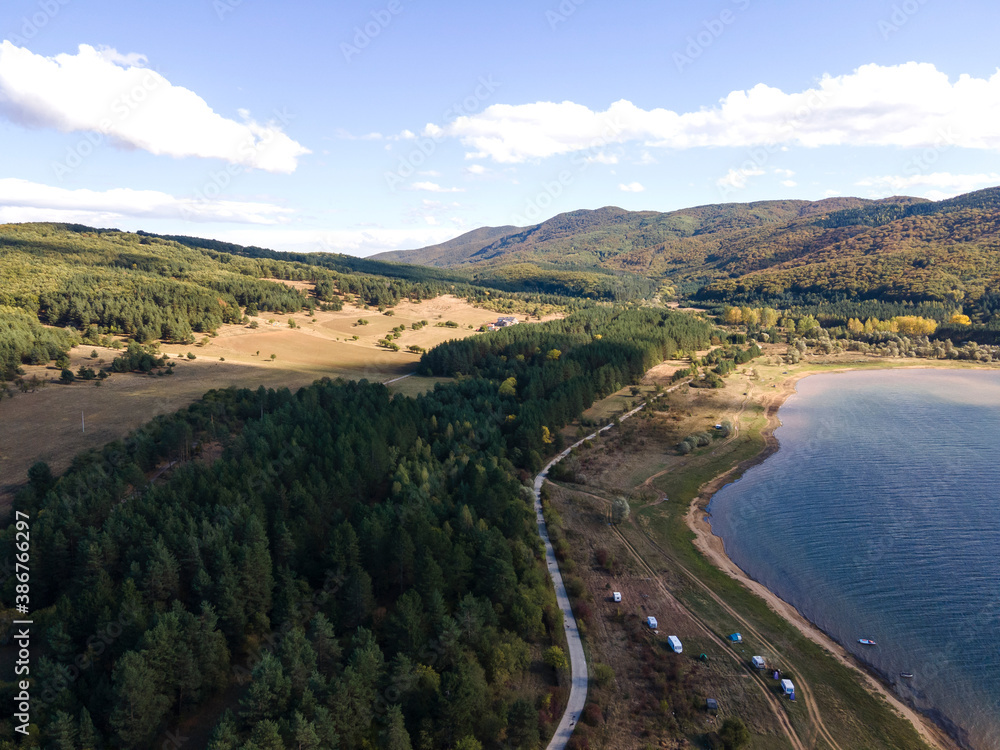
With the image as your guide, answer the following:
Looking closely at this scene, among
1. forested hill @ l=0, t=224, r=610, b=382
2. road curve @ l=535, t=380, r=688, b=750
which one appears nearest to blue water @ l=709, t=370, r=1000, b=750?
road curve @ l=535, t=380, r=688, b=750

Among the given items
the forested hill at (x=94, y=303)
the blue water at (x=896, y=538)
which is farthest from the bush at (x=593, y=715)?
the forested hill at (x=94, y=303)

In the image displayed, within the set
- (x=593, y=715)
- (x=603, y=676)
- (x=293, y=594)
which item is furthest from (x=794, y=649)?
(x=293, y=594)

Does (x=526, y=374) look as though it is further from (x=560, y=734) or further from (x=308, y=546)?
(x=560, y=734)

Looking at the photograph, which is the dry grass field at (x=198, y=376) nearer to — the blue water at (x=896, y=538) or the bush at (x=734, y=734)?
the blue water at (x=896, y=538)

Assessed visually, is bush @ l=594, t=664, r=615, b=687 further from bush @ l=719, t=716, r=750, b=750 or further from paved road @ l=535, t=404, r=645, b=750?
bush @ l=719, t=716, r=750, b=750

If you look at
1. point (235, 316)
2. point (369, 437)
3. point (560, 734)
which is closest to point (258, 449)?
point (369, 437)

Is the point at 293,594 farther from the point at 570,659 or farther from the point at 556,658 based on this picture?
the point at 570,659
